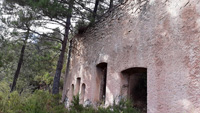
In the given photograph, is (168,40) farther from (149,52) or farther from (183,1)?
(183,1)

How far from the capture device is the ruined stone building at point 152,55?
108 inches

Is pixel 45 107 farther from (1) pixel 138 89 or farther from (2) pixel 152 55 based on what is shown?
(2) pixel 152 55

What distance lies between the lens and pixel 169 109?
2910 mm

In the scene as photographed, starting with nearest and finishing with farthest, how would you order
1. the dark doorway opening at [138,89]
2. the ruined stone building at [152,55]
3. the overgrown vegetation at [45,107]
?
the ruined stone building at [152,55]
the overgrown vegetation at [45,107]
the dark doorway opening at [138,89]

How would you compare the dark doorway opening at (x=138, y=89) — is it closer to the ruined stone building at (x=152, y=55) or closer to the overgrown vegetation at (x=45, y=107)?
the ruined stone building at (x=152, y=55)

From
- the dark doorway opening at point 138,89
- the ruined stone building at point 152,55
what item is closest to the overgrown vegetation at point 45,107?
the ruined stone building at point 152,55

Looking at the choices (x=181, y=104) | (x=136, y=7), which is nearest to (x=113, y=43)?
(x=136, y=7)

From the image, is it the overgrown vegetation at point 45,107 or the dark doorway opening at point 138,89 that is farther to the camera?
the dark doorway opening at point 138,89

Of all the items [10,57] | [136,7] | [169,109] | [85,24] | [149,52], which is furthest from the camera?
[10,57]

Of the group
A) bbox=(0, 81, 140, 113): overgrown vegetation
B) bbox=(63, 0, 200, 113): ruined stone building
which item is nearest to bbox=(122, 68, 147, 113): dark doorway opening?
bbox=(63, 0, 200, 113): ruined stone building

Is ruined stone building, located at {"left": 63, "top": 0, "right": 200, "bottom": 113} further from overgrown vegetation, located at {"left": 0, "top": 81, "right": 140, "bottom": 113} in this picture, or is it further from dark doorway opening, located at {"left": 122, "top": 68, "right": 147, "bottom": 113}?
overgrown vegetation, located at {"left": 0, "top": 81, "right": 140, "bottom": 113}

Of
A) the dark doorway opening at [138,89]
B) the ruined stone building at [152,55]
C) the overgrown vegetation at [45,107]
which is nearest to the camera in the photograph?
the ruined stone building at [152,55]

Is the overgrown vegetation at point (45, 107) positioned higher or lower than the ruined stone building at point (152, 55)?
lower

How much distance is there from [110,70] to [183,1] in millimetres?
2731
